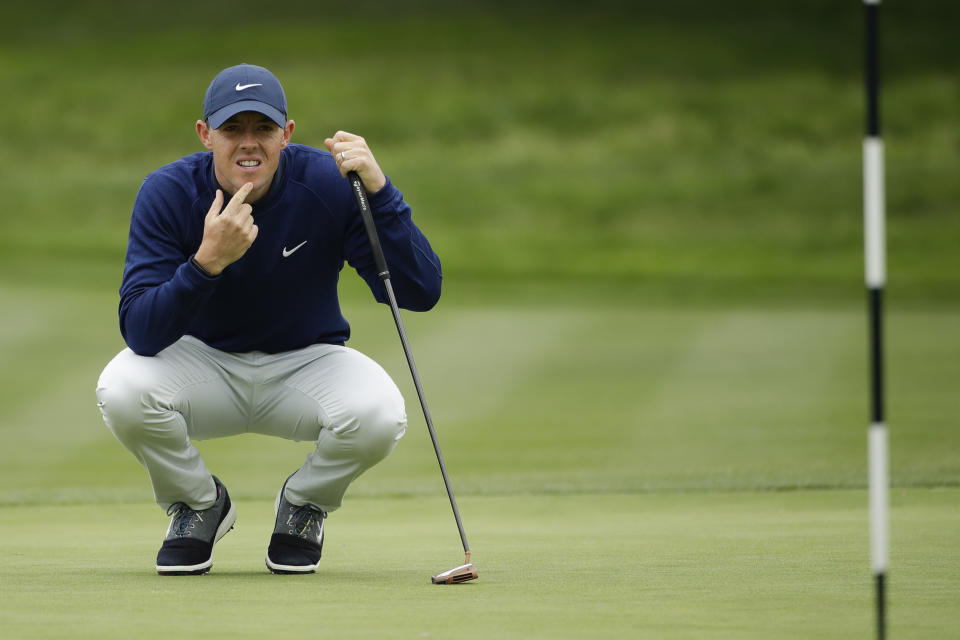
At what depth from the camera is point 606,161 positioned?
2412 cm

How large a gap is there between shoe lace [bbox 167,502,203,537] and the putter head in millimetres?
724

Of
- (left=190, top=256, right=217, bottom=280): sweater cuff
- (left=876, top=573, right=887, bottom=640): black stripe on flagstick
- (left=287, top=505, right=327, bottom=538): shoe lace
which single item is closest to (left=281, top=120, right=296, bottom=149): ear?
(left=190, top=256, right=217, bottom=280): sweater cuff

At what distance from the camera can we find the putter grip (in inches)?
153

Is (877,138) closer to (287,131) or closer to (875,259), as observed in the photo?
(875,259)

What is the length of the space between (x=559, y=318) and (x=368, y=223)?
8.45 m

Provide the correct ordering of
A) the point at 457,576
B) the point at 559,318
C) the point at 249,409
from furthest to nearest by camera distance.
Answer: the point at 559,318, the point at 249,409, the point at 457,576

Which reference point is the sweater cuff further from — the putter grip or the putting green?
the putting green

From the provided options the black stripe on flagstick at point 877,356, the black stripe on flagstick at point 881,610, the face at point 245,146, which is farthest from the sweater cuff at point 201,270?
the black stripe on flagstick at point 881,610

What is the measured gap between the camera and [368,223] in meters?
3.89

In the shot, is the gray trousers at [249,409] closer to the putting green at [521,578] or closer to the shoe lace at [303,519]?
the shoe lace at [303,519]

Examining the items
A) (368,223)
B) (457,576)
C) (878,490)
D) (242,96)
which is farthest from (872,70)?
(242,96)

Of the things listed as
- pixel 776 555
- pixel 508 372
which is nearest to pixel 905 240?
pixel 508 372

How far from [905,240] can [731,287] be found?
20.2 ft

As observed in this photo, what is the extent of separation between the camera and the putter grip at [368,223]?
153 inches
